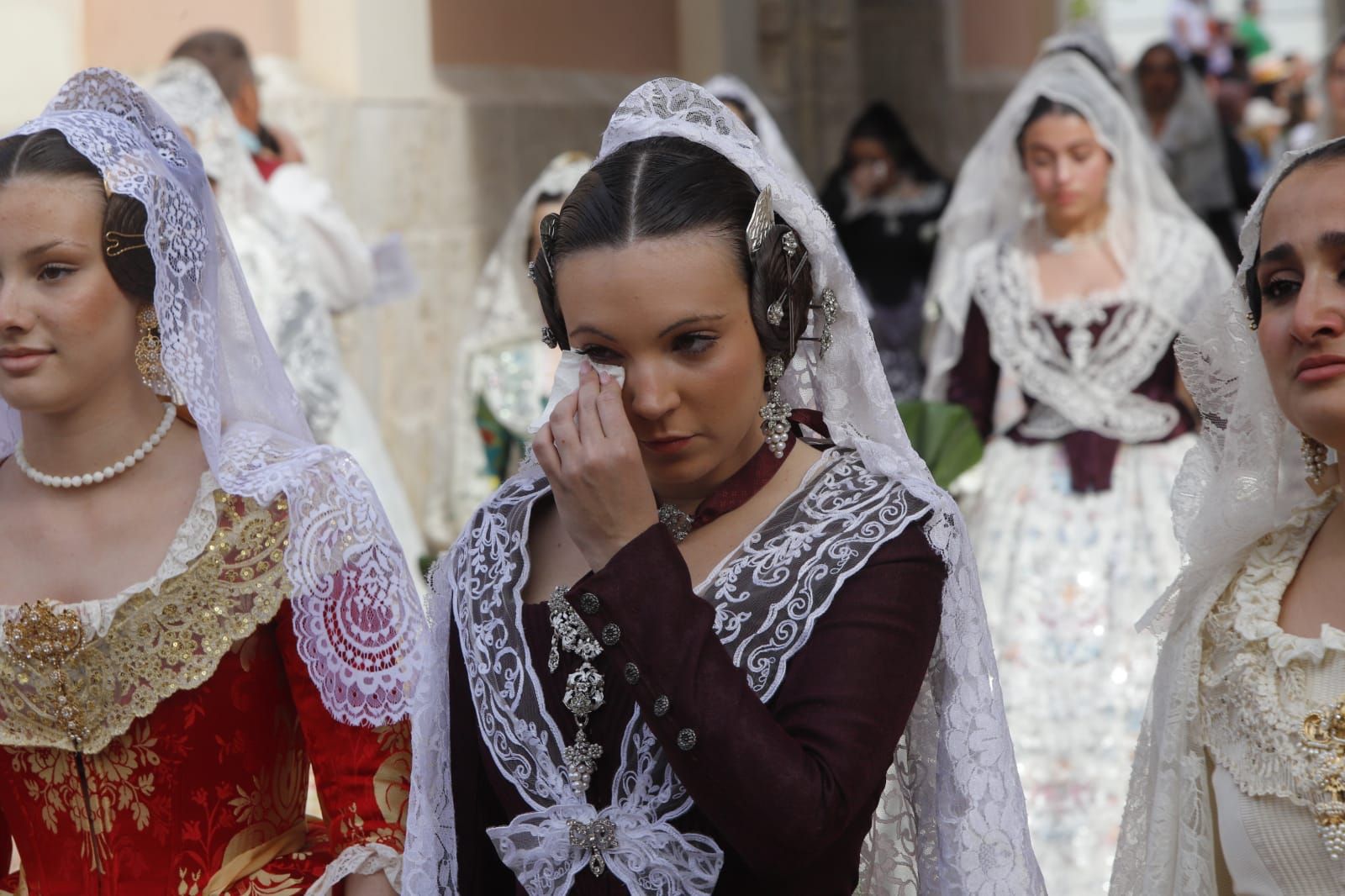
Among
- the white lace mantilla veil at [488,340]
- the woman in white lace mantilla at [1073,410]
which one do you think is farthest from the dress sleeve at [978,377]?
the white lace mantilla veil at [488,340]

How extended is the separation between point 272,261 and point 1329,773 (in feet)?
14.9

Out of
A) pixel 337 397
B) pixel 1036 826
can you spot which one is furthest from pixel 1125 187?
pixel 337 397

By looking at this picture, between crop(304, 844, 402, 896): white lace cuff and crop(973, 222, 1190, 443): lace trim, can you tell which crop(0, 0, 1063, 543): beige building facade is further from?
crop(304, 844, 402, 896): white lace cuff

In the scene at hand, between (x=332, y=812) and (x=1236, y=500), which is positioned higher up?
(x=1236, y=500)

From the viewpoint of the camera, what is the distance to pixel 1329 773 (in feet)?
7.16

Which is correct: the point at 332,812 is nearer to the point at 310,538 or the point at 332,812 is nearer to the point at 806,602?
the point at 310,538

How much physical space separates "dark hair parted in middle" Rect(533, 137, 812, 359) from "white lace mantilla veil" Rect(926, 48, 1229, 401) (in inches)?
145

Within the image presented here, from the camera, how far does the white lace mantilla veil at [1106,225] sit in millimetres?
5852

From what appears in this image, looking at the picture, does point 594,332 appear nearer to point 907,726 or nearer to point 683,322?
point 683,322

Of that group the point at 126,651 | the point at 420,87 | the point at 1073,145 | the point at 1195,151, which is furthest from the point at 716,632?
the point at 1195,151

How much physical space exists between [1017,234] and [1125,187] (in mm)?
369

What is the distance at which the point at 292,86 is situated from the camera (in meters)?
7.67

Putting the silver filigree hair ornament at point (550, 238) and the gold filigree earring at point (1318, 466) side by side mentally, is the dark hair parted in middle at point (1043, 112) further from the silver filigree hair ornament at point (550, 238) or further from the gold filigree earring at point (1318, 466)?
the silver filigree hair ornament at point (550, 238)

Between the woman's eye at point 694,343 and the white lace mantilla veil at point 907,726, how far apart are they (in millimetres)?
231
